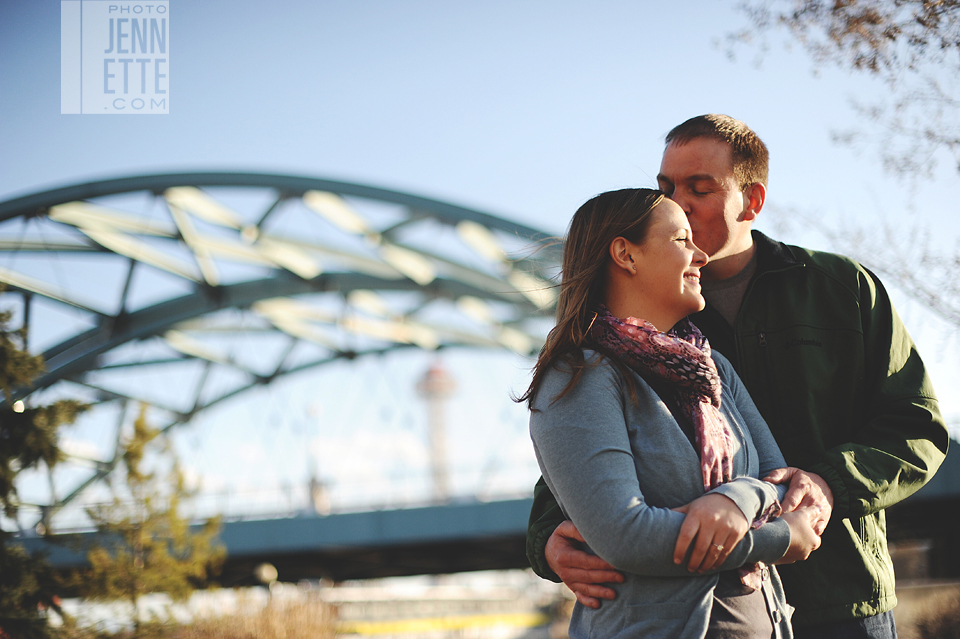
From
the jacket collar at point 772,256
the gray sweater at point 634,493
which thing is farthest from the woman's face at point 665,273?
the jacket collar at point 772,256

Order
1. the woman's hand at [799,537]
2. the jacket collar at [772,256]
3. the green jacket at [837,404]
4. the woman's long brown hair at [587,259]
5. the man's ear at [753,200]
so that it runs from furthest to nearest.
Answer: the man's ear at [753,200]
the jacket collar at [772,256]
the green jacket at [837,404]
the woman's long brown hair at [587,259]
the woman's hand at [799,537]

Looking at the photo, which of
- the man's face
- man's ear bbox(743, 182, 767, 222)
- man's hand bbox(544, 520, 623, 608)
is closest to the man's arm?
man's hand bbox(544, 520, 623, 608)

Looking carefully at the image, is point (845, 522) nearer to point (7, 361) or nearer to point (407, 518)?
point (7, 361)

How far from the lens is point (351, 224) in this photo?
62.5 feet

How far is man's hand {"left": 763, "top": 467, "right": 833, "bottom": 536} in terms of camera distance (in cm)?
200

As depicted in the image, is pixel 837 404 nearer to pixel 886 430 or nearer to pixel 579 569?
pixel 886 430

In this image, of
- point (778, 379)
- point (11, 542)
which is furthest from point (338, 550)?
point (778, 379)

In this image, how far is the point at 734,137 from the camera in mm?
2883

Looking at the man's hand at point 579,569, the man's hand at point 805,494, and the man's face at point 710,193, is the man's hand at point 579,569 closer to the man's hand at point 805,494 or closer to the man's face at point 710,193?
the man's hand at point 805,494

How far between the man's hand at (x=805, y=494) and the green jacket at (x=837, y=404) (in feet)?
0.28

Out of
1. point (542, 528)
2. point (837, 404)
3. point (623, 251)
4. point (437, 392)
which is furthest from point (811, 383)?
point (437, 392)

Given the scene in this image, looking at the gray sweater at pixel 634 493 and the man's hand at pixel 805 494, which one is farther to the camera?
the man's hand at pixel 805 494

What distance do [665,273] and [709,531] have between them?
686 millimetres

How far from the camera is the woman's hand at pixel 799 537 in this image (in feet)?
6.29
